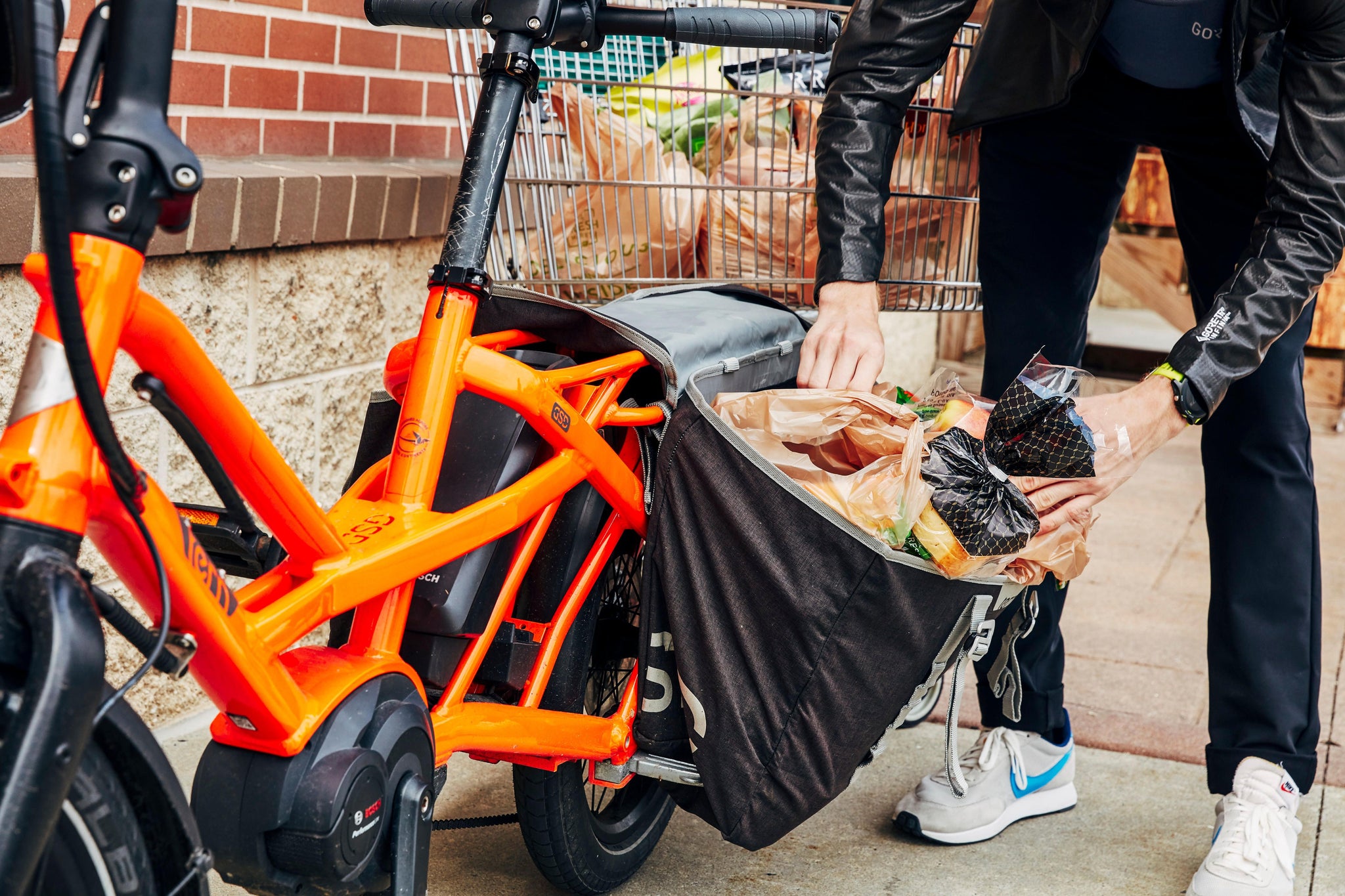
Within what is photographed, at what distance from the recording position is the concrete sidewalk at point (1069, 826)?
6.43 ft

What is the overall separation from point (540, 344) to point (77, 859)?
0.96 metres

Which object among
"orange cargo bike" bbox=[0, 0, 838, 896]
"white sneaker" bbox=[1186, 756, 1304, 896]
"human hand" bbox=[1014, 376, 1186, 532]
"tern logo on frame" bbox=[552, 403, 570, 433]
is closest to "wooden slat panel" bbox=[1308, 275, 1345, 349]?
→ "white sneaker" bbox=[1186, 756, 1304, 896]

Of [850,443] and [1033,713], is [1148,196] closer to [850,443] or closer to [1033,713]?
[1033,713]

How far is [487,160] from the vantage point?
4.95 feet

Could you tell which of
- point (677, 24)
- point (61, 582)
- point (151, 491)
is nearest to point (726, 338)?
point (677, 24)

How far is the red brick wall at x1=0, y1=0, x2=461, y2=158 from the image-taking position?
7.48ft

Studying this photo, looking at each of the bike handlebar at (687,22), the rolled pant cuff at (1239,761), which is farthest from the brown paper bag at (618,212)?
the rolled pant cuff at (1239,761)

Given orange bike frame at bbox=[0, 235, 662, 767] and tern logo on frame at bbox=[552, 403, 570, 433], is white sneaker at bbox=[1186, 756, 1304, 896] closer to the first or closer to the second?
orange bike frame at bbox=[0, 235, 662, 767]

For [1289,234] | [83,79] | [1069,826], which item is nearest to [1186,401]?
[1289,234]

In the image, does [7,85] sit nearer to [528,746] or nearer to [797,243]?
[528,746]

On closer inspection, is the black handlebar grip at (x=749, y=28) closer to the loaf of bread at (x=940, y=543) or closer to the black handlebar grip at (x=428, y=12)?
the black handlebar grip at (x=428, y=12)

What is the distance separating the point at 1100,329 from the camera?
8789 millimetres

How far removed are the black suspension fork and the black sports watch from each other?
131 centimetres

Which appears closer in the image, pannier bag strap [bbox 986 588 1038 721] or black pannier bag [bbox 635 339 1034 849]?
black pannier bag [bbox 635 339 1034 849]
